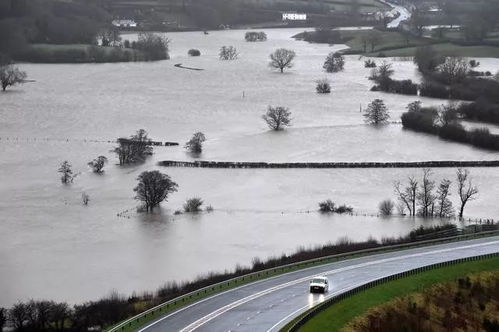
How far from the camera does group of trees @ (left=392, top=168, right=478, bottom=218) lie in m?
20.7

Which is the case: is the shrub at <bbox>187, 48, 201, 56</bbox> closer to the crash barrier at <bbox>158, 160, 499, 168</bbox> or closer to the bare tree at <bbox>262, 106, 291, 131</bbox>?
the bare tree at <bbox>262, 106, 291, 131</bbox>

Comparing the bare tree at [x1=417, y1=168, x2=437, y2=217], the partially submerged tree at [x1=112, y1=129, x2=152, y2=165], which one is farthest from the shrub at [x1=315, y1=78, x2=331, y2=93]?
the bare tree at [x1=417, y1=168, x2=437, y2=217]

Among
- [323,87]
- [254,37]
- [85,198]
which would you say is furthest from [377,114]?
[254,37]

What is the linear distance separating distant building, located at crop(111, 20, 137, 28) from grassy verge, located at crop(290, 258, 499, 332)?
50.5m

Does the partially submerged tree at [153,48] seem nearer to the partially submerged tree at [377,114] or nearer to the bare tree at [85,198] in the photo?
the partially submerged tree at [377,114]

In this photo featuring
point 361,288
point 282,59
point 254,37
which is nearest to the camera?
point 361,288

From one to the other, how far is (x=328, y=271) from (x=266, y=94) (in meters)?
22.9

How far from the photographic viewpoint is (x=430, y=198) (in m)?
21.0

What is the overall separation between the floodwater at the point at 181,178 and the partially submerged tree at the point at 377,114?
0.44 m

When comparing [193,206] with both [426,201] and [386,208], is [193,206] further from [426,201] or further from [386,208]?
[426,201]

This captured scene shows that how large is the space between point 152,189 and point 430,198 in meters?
6.06

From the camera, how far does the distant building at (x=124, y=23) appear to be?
64312 millimetres

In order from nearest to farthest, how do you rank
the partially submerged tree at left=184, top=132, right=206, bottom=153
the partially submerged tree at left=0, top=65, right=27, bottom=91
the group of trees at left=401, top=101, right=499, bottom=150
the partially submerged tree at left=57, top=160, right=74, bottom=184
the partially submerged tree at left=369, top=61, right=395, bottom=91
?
the partially submerged tree at left=57, top=160, right=74, bottom=184 < the partially submerged tree at left=184, top=132, right=206, bottom=153 < the group of trees at left=401, top=101, right=499, bottom=150 < the partially submerged tree at left=0, top=65, right=27, bottom=91 < the partially submerged tree at left=369, top=61, right=395, bottom=91

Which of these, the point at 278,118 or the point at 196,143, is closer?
the point at 196,143
